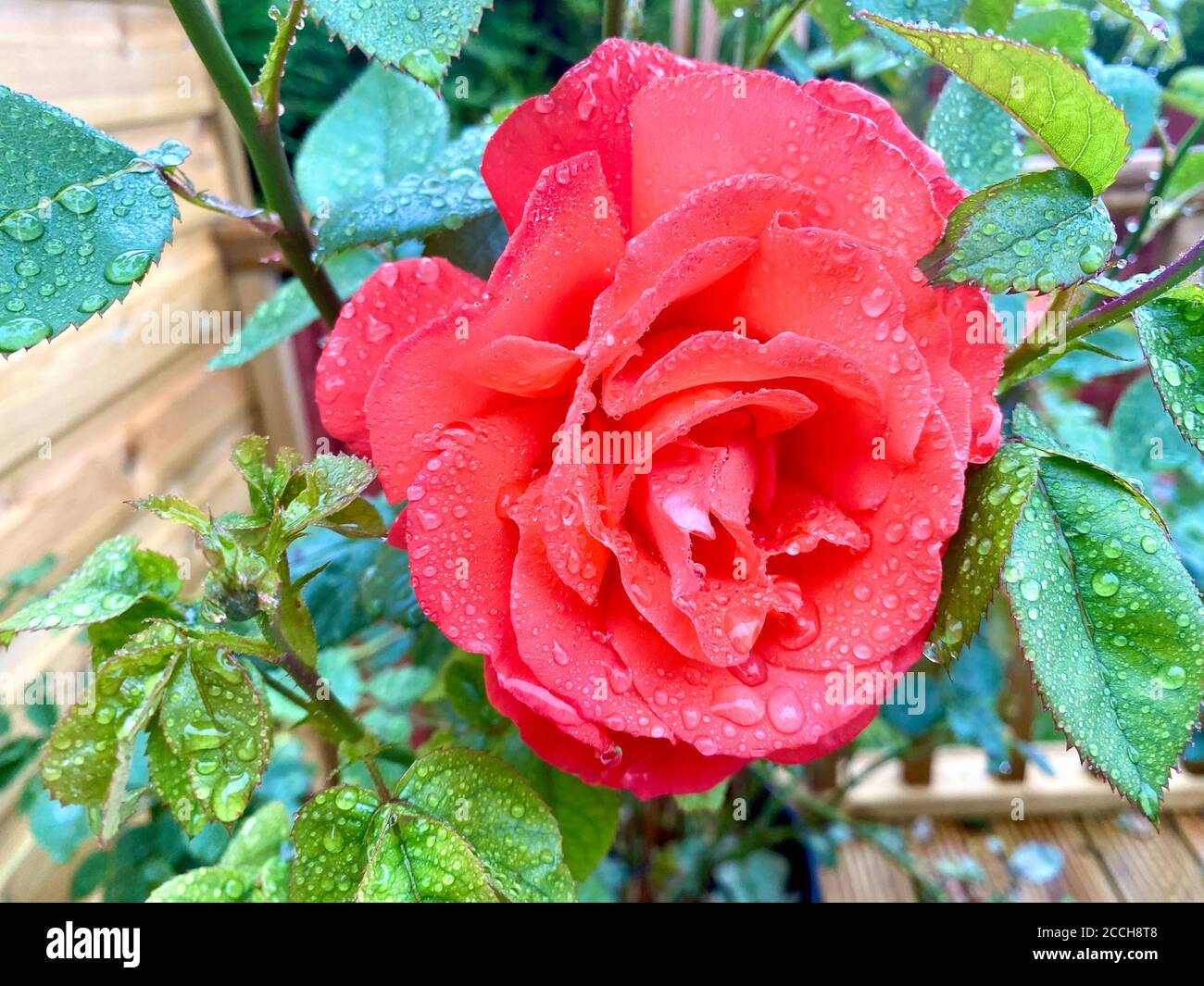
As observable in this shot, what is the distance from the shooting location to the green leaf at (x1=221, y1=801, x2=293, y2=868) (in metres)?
0.47

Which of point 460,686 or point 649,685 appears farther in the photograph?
point 460,686

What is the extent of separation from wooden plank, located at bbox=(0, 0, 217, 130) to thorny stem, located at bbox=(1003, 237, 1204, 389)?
73cm

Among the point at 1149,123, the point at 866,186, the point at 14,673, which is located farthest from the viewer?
the point at 14,673

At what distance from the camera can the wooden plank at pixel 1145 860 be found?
0.85 m

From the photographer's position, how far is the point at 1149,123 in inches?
20.3

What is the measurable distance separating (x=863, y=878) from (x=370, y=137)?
938mm

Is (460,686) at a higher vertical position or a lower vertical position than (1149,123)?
lower

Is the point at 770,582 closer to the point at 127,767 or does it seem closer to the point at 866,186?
the point at 866,186

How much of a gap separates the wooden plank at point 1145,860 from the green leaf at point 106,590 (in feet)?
3.17

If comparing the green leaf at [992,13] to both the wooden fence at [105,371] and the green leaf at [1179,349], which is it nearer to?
the green leaf at [1179,349]

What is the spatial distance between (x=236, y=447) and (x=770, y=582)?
0.21 m

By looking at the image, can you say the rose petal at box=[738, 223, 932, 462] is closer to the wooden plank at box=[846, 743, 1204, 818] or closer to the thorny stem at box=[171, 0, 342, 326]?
the thorny stem at box=[171, 0, 342, 326]

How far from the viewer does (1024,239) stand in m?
0.26
